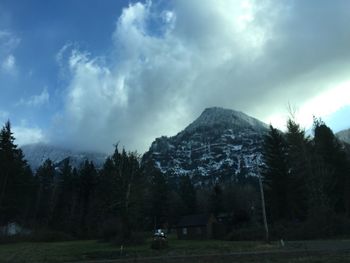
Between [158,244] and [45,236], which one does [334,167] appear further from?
[45,236]

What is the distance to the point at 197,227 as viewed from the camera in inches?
2953

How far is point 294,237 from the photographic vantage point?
49781mm

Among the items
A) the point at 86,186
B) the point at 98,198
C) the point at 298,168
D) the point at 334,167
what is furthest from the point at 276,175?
the point at 86,186

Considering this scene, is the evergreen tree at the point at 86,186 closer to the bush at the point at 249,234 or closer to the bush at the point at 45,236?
the bush at the point at 45,236

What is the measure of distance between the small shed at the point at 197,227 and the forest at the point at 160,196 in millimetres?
3545

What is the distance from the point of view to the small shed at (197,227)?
72938 mm

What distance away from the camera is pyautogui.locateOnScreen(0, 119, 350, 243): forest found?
51781 mm

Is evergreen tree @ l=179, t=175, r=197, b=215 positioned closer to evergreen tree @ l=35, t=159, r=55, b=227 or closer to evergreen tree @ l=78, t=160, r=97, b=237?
evergreen tree @ l=78, t=160, r=97, b=237

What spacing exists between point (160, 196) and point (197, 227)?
26.3 meters

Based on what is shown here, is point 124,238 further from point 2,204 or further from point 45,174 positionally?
point 45,174

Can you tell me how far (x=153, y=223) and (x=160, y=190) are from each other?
27.4 feet

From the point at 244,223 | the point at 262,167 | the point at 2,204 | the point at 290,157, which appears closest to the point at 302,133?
the point at 290,157

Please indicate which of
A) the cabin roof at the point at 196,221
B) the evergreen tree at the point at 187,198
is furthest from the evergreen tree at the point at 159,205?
the cabin roof at the point at 196,221

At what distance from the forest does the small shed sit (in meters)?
3.55
